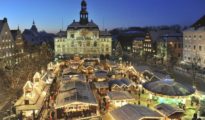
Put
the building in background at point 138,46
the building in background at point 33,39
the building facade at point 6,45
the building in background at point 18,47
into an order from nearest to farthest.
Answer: the building facade at point 6,45 < the building in background at point 18,47 < the building in background at point 33,39 < the building in background at point 138,46

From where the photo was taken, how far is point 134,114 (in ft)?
73.6

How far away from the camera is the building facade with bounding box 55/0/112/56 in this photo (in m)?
92.1

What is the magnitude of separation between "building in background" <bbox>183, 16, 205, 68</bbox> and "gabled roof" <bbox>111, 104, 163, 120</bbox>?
34.6 meters

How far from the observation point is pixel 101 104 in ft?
105

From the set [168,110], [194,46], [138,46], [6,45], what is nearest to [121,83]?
[168,110]

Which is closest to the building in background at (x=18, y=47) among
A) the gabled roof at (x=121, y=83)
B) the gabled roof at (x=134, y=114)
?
the gabled roof at (x=121, y=83)

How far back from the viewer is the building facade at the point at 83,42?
302 feet

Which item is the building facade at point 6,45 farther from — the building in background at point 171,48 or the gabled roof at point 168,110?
the gabled roof at point 168,110

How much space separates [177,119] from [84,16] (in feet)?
249

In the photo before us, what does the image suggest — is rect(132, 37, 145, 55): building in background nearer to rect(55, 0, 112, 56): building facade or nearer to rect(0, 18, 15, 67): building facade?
rect(55, 0, 112, 56): building facade

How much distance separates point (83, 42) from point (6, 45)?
33696 millimetres

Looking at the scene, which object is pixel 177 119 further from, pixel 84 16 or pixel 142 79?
pixel 84 16

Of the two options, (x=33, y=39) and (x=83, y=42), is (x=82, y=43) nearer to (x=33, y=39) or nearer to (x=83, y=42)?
(x=83, y=42)

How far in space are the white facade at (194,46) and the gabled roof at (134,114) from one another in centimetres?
3772
